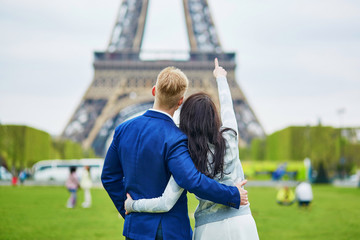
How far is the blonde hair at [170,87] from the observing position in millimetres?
2262

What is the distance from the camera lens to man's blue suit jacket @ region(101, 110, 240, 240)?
2.15m

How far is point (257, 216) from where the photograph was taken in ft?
32.4

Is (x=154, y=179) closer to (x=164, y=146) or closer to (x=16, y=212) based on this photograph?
(x=164, y=146)

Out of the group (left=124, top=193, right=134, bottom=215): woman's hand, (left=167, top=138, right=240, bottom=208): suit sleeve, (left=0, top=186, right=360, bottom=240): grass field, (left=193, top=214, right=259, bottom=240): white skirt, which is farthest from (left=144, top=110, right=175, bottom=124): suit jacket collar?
(left=0, top=186, right=360, bottom=240): grass field

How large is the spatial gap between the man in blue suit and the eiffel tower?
3058 centimetres

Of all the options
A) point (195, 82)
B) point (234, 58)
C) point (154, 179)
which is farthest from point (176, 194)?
point (234, 58)

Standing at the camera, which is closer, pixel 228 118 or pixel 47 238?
pixel 228 118

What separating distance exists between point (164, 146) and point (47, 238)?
4.97 m

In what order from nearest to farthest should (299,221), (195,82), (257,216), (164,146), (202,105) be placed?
(164,146), (202,105), (299,221), (257,216), (195,82)

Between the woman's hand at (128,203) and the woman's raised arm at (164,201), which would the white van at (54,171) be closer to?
the woman's hand at (128,203)

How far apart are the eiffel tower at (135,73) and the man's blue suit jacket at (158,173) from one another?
100ft

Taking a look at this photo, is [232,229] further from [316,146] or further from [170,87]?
[316,146]

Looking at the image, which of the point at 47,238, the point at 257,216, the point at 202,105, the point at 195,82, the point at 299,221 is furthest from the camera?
the point at 195,82

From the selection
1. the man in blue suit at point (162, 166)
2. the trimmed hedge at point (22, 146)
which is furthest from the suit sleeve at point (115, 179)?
the trimmed hedge at point (22, 146)
